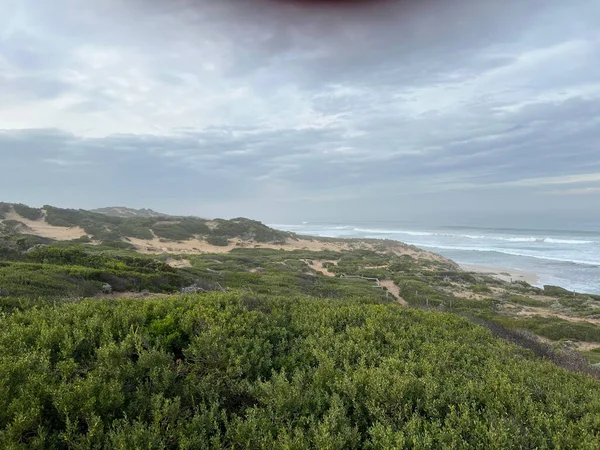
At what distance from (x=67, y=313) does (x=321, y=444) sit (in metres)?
4.80

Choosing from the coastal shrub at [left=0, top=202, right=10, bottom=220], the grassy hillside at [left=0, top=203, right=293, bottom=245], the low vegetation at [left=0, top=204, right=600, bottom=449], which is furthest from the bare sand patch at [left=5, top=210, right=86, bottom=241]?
the low vegetation at [left=0, top=204, right=600, bottom=449]

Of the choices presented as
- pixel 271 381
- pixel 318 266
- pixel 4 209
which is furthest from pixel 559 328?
pixel 4 209

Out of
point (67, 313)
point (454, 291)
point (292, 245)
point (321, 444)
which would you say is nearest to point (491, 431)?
point (321, 444)

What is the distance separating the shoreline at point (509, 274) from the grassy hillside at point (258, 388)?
33575 millimetres

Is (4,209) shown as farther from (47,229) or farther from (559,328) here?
(559,328)

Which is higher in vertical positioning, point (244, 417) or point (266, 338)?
point (266, 338)

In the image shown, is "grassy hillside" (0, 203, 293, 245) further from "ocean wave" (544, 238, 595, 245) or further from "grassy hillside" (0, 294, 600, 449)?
"ocean wave" (544, 238, 595, 245)

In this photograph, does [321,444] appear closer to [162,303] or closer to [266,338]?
[266,338]

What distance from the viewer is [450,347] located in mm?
6059

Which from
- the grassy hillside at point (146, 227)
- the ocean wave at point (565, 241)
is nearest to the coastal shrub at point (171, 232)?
the grassy hillside at point (146, 227)

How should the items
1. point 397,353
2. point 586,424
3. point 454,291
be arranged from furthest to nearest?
point 454,291 → point 397,353 → point 586,424

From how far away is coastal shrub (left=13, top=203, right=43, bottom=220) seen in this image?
4747 centimetres

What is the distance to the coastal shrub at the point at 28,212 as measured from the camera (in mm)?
47469

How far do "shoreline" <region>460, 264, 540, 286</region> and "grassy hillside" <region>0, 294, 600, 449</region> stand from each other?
110 ft
